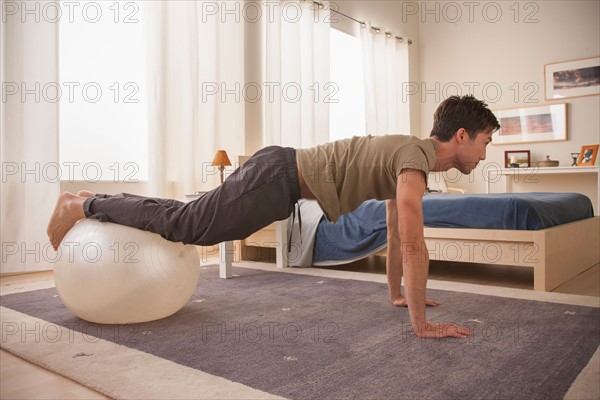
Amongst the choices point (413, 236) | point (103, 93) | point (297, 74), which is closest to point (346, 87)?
point (297, 74)

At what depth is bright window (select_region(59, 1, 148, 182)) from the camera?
11.7ft

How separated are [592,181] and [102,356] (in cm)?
562

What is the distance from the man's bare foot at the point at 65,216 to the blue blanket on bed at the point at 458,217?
1670 mm

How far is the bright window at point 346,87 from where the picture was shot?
5.73 metres

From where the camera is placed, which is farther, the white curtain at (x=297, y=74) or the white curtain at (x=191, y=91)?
the white curtain at (x=297, y=74)

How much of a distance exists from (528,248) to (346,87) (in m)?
3.75

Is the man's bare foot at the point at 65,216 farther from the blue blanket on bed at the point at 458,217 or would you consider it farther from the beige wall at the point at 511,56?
the beige wall at the point at 511,56

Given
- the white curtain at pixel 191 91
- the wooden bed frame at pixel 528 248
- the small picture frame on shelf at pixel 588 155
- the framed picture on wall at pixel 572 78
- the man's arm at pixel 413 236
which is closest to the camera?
the man's arm at pixel 413 236

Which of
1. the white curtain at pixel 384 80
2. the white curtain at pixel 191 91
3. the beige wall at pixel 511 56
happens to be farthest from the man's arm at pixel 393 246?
the beige wall at pixel 511 56

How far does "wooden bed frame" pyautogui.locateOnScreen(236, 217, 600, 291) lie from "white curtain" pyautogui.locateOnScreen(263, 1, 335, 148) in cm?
208

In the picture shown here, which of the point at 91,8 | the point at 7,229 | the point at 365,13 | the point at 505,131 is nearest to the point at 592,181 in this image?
the point at 505,131

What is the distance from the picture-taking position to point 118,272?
1.81 meters

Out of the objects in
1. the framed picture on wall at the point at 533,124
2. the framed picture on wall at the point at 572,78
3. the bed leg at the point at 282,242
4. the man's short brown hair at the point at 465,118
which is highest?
the framed picture on wall at the point at 572,78

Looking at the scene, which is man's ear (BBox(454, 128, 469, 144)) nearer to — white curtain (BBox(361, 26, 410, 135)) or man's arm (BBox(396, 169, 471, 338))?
man's arm (BBox(396, 169, 471, 338))
